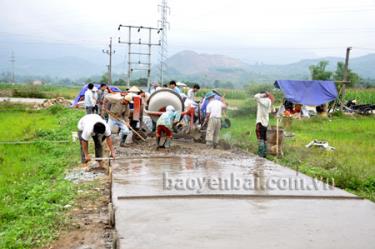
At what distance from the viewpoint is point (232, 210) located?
635cm

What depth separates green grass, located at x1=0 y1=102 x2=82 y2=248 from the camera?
6.02 m

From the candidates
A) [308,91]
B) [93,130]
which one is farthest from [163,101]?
[308,91]

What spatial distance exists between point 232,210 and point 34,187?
13.4ft

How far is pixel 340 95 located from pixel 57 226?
25.4m

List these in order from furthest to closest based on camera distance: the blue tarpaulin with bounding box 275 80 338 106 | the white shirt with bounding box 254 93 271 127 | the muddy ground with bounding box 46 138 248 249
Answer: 1. the blue tarpaulin with bounding box 275 80 338 106
2. the white shirt with bounding box 254 93 271 127
3. the muddy ground with bounding box 46 138 248 249

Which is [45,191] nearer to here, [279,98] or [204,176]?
[204,176]

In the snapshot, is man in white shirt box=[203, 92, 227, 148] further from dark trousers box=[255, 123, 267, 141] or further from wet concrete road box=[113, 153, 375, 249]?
wet concrete road box=[113, 153, 375, 249]

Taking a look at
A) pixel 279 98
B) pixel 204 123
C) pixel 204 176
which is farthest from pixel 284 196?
pixel 279 98

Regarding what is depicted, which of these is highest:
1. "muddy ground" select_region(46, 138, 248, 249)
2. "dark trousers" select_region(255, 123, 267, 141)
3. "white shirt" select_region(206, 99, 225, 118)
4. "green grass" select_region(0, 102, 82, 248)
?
"white shirt" select_region(206, 99, 225, 118)

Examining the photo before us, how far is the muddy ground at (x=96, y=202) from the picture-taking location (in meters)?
5.59

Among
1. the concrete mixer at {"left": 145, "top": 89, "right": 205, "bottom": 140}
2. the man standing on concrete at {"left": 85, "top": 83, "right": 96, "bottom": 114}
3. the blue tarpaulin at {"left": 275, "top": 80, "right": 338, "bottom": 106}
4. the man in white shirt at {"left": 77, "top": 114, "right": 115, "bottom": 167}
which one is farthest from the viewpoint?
the blue tarpaulin at {"left": 275, "top": 80, "right": 338, "bottom": 106}

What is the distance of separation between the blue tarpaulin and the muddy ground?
14703mm

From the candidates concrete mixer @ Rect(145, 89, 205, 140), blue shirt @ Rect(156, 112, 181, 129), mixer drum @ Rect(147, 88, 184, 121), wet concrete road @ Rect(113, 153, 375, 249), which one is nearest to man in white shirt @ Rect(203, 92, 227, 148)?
concrete mixer @ Rect(145, 89, 205, 140)

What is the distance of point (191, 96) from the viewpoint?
622 inches
